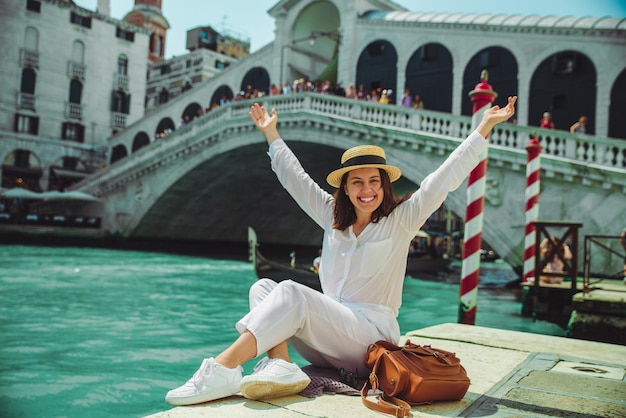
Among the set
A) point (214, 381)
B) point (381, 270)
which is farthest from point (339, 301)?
point (214, 381)

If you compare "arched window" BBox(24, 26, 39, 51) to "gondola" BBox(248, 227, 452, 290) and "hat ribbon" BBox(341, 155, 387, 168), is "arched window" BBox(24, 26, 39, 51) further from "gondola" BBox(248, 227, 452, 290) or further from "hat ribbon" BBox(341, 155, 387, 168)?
"hat ribbon" BBox(341, 155, 387, 168)

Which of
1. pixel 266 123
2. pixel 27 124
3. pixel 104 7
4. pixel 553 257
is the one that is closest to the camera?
pixel 266 123

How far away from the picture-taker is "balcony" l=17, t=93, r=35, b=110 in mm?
20125

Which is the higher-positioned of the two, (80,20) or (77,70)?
(80,20)

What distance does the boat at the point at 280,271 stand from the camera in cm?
784

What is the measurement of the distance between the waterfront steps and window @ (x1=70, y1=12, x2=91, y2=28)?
885 inches

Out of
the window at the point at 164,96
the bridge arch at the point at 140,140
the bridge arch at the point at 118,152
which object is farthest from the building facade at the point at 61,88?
the window at the point at 164,96

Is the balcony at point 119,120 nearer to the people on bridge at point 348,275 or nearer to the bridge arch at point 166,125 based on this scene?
the bridge arch at point 166,125

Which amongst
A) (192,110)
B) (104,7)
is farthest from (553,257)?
(104,7)

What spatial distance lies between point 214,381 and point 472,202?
3148mm

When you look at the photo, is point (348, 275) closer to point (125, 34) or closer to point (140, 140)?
point (140, 140)

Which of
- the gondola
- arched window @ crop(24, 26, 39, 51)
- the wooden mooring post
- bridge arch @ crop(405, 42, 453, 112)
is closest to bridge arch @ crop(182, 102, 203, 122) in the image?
arched window @ crop(24, 26, 39, 51)

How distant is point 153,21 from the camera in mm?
33594

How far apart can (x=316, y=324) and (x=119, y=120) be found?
23106 mm
